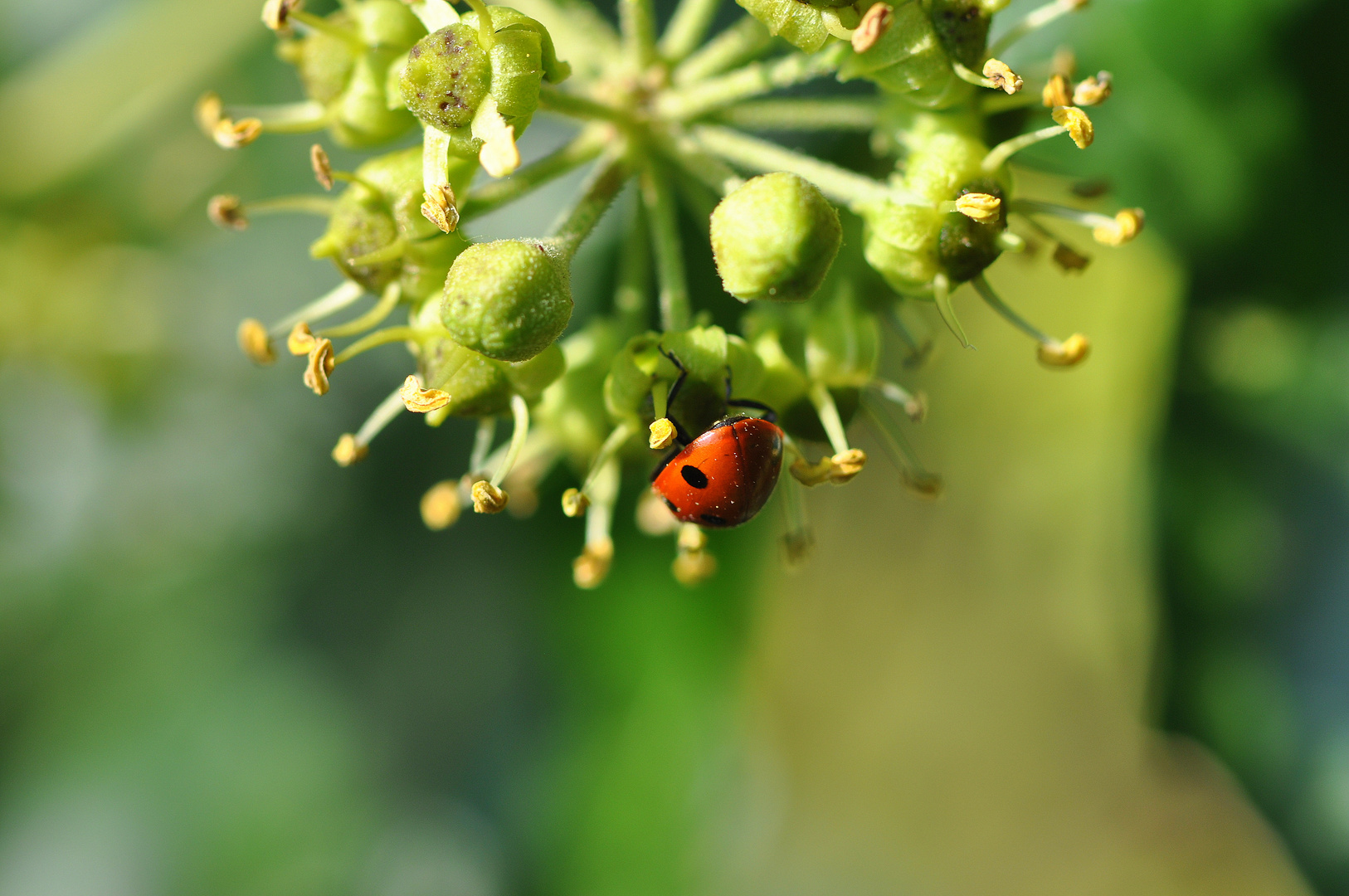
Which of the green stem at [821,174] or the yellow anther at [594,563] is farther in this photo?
the yellow anther at [594,563]

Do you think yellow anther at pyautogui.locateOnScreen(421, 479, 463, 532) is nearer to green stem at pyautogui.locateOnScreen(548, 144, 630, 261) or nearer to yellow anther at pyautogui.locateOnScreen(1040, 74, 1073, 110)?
green stem at pyautogui.locateOnScreen(548, 144, 630, 261)

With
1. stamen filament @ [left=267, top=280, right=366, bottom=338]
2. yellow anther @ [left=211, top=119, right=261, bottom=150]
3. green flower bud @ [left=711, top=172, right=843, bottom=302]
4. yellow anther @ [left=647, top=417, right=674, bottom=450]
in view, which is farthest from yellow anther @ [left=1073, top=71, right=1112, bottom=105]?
yellow anther @ [left=211, top=119, right=261, bottom=150]

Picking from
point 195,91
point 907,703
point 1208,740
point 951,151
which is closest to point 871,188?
point 951,151

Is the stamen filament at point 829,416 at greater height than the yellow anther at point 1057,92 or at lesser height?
lesser

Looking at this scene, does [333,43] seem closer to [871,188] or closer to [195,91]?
[871,188]

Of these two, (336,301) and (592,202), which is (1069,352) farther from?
(336,301)

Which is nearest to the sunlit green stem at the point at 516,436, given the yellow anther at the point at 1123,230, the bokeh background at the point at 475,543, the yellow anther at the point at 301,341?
the yellow anther at the point at 301,341

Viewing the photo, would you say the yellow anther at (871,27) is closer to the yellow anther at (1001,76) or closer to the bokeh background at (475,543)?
the yellow anther at (1001,76)
